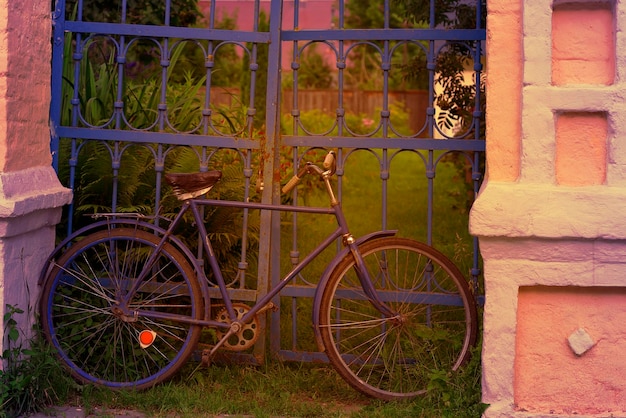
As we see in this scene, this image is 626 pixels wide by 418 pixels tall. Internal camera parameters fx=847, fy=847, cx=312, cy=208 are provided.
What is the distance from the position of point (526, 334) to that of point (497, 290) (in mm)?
269

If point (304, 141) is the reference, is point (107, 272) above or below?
below

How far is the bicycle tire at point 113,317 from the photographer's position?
454 cm

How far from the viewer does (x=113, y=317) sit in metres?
4.72

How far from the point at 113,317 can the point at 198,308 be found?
0.55m

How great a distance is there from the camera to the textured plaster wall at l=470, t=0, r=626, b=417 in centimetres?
387

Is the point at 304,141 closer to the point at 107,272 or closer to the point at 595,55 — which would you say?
the point at 107,272

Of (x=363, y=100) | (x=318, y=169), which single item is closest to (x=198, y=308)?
(x=318, y=169)

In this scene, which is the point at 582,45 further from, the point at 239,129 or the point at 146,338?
the point at 146,338

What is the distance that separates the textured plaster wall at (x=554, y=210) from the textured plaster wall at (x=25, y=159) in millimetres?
2251

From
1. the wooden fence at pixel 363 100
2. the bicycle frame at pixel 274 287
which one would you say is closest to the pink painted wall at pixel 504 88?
the bicycle frame at pixel 274 287

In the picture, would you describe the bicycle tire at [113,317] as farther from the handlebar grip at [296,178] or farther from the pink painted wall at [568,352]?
the pink painted wall at [568,352]

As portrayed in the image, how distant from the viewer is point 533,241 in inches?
154

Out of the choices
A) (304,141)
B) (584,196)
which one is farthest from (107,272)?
(584,196)

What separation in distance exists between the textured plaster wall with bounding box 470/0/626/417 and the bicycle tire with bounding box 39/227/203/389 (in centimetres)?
161
